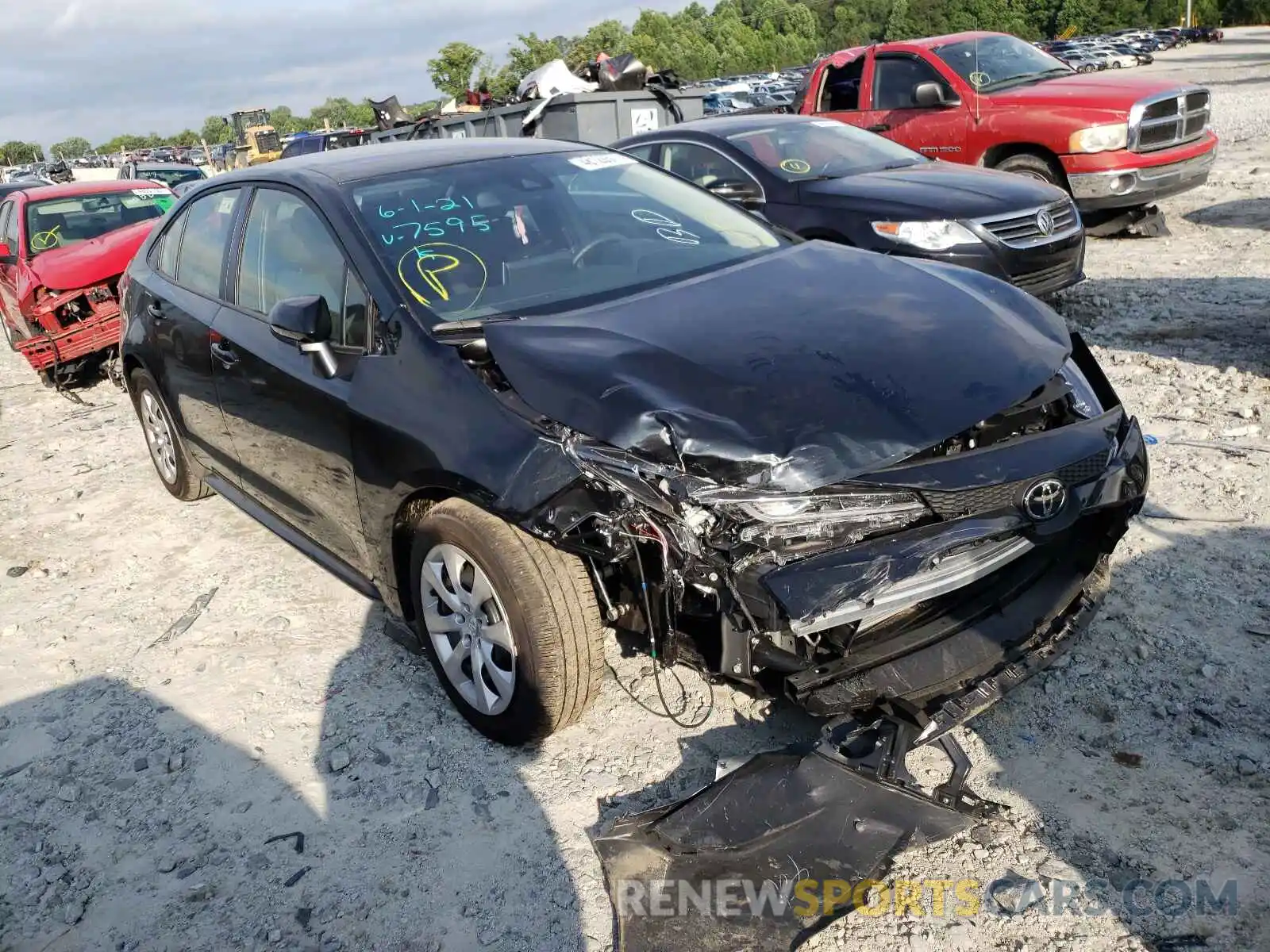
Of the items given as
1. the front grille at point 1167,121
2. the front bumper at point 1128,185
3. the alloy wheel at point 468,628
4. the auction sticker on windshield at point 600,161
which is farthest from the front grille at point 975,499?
the front grille at point 1167,121

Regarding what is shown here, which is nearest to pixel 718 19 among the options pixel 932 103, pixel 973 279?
pixel 932 103

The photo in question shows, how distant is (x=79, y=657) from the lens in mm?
4133

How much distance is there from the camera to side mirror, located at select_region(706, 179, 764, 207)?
22.2 ft

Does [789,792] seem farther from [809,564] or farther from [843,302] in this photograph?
[843,302]

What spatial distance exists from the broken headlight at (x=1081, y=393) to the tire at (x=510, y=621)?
5.27 feet

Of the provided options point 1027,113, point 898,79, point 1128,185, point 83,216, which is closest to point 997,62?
point 898,79

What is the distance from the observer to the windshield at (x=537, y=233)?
336 cm

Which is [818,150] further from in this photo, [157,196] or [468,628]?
[157,196]

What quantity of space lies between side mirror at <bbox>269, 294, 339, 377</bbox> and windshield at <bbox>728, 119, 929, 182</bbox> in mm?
4576

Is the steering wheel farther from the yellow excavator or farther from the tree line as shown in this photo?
the tree line

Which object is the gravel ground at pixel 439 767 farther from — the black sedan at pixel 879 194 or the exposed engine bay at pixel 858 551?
the black sedan at pixel 879 194

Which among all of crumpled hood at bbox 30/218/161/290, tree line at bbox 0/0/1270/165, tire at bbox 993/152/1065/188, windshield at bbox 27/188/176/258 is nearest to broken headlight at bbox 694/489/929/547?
tire at bbox 993/152/1065/188

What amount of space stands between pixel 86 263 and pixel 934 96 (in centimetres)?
783

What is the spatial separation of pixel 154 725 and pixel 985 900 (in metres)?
2.87
